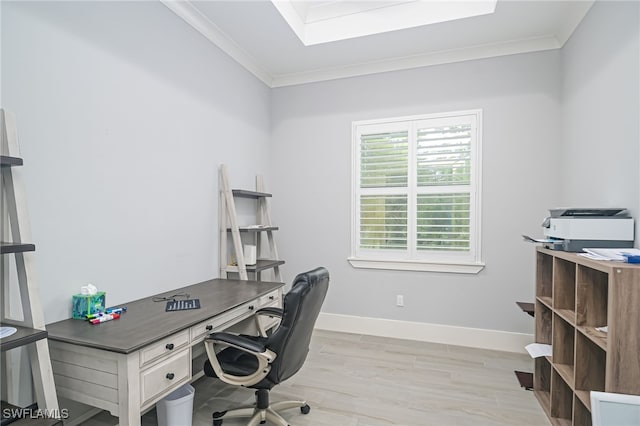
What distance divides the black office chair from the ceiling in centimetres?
224

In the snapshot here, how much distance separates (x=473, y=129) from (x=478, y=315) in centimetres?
186

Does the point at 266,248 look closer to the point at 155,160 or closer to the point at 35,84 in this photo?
the point at 155,160

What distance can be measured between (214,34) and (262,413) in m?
3.01

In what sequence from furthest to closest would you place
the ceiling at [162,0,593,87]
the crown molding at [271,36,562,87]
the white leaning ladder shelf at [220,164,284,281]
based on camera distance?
the crown molding at [271,36,562,87]
the white leaning ladder shelf at [220,164,284,281]
the ceiling at [162,0,593,87]

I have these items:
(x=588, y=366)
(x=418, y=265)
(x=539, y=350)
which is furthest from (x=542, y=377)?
(x=418, y=265)

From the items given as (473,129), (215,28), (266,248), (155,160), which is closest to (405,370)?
(266,248)

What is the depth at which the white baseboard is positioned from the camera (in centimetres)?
319

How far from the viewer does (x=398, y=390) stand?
2480mm

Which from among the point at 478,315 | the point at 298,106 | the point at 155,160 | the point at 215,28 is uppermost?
the point at 215,28

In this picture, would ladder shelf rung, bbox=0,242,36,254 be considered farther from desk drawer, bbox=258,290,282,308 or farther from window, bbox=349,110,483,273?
window, bbox=349,110,483,273

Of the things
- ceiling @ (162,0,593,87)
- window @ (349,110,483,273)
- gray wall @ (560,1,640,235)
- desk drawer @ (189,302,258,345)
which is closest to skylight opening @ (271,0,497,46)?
ceiling @ (162,0,593,87)

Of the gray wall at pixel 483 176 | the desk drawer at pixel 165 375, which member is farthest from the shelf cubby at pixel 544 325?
the desk drawer at pixel 165 375

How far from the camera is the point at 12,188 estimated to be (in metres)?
1.42

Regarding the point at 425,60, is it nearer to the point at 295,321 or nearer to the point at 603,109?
the point at 603,109
